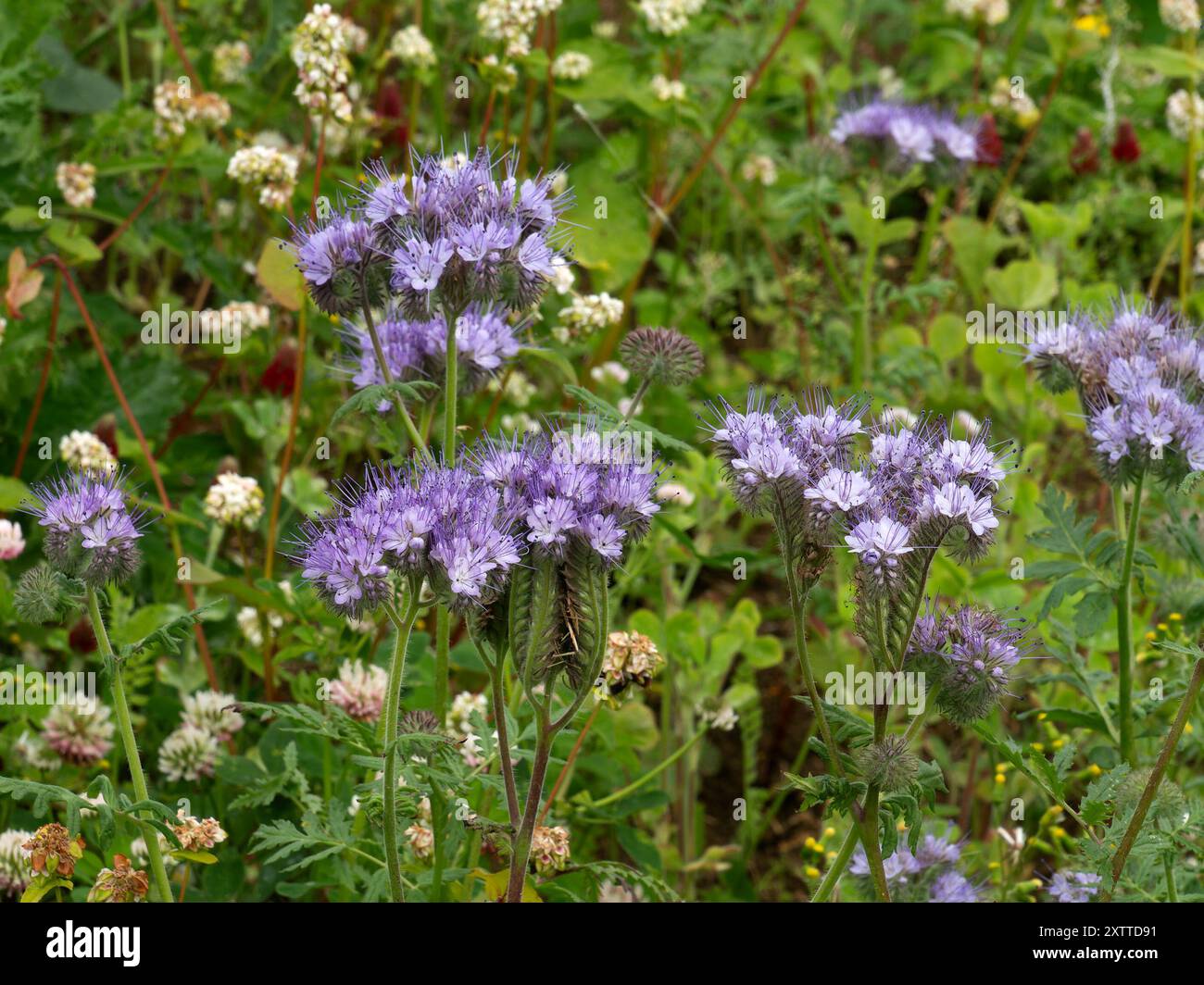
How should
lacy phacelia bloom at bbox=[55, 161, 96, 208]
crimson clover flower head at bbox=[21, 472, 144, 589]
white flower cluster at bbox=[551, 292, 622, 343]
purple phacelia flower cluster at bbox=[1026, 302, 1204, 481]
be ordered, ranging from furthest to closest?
lacy phacelia bloom at bbox=[55, 161, 96, 208] → white flower cluster at bbox=[551, 292, 622, 343] → purple phacelia flower cluster at bbox=[1026, 302, 1204, 481] → crimson clover flower head at bbox=[21, 472, 144, 589]

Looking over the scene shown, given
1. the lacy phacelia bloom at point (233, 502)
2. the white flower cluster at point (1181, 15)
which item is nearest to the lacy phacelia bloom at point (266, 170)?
the lacy phacelia bloom at point (233, 502)

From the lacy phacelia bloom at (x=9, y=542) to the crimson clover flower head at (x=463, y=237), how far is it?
132 cm

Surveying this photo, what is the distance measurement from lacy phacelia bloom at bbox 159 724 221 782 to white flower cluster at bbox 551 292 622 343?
4.06 feet

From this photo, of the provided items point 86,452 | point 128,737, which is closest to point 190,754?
point 86,452

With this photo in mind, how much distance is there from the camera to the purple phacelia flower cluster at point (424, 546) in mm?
2139

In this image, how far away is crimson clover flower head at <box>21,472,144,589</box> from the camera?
94.9 inches

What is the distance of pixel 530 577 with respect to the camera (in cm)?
227

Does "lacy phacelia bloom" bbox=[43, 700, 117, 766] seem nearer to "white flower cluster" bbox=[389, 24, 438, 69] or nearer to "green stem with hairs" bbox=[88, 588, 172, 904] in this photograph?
"green stem with hairs" bbox=[88, 588, 172, 904]

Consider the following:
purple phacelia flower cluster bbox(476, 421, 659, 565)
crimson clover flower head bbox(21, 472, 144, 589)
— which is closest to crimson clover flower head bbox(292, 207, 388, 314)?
purple phacelia flower cluster bbox(476, 421, 659, 565)

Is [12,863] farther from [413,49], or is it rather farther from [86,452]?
[413,49]

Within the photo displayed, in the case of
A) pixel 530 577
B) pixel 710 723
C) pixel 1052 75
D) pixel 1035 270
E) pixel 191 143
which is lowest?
pixel 710 723
